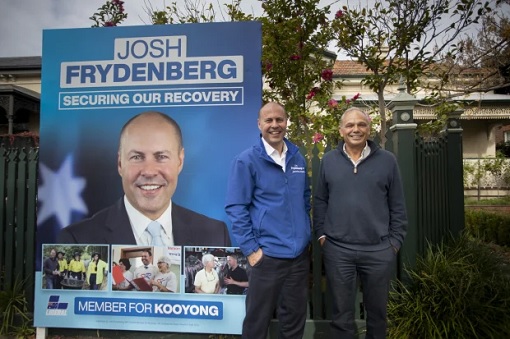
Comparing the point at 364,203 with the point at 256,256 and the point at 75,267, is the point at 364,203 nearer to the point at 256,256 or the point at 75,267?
the point at 256,256

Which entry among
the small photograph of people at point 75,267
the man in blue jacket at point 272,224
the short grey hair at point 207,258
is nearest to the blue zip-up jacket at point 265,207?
the man in blue jacket at point 272,224

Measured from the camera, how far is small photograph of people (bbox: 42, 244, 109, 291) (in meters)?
4.04

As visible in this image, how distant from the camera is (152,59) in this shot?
3.99 meters

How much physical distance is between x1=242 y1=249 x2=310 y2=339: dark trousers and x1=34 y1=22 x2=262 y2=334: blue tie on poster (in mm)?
941

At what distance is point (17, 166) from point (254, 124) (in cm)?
268

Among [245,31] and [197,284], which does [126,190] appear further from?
[245,31]

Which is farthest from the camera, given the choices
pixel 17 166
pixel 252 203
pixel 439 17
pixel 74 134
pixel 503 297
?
pixel 439 17

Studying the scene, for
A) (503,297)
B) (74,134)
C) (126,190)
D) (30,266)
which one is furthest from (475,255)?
(30,266)

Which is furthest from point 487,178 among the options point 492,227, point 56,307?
point 56,307

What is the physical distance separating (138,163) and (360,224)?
227 cm

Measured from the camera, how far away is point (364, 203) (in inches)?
115

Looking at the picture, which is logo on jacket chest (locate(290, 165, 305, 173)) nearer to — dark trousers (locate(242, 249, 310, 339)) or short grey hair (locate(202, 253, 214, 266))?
dark trousers (locate(242, 249, 310, 339))

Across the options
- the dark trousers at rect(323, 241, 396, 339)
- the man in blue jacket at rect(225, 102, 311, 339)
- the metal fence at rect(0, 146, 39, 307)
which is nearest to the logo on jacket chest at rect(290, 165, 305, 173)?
the man in blue jacket at rect(225, 102, 311, 339)

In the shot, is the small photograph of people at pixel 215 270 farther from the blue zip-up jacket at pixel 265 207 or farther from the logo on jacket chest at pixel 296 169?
the logo on jacket chest at pixel 296 169
